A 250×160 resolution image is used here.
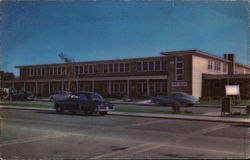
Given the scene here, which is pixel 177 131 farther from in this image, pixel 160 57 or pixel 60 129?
pixel 160 57

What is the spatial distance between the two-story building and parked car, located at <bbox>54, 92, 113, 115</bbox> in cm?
1979

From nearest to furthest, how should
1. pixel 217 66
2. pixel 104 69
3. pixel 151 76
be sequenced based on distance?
pixel 151 76
pixel 217 66
pixel 104 69

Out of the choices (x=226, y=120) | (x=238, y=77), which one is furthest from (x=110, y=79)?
(x=226, y=120)

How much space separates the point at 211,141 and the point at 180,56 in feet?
94.2

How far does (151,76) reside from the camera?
39.5 m

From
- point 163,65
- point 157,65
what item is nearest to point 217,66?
point 163,65

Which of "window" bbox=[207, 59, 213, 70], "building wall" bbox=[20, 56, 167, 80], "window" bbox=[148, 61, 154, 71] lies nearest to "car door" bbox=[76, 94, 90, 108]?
"building wall" bbox=[20, 56, 167, 80]

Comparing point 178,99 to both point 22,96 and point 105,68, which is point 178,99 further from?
point 22,96

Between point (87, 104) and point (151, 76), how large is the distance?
2184 cm

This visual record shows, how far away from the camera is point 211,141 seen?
30.9 ft

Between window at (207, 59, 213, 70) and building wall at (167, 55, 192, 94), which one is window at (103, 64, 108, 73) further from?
window at (207, 59, 213, 70)

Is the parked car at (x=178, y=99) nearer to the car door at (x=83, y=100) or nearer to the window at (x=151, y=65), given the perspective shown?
the car door at (x=83, y=100)

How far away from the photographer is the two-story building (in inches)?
1454

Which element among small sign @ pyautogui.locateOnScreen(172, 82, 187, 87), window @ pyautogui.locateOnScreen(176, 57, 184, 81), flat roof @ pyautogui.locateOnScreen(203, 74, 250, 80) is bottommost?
small sign @ pyautogui.locateOnScreen(172, 82, 187, 87)
